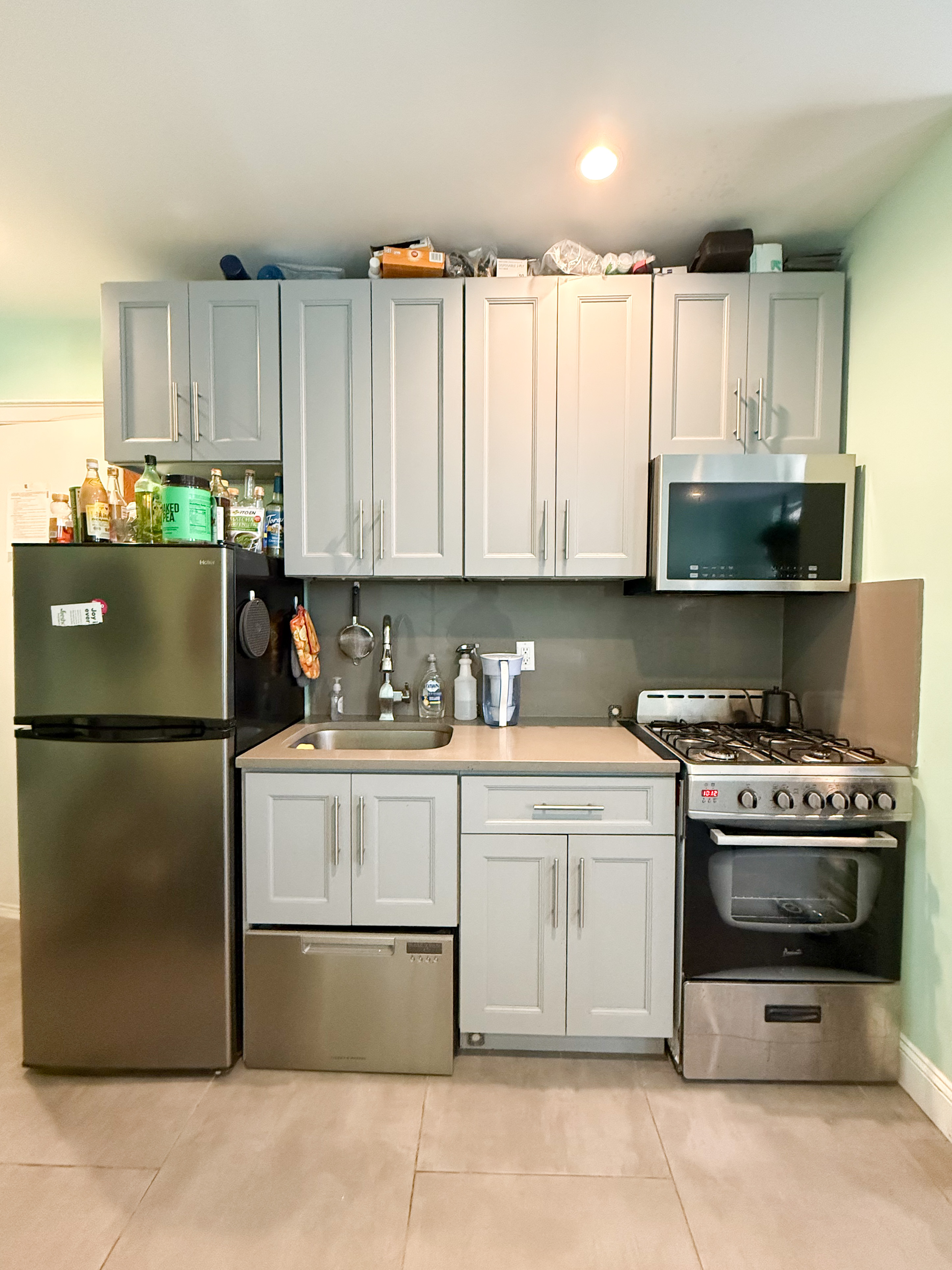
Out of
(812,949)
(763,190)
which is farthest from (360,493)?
(812,949)

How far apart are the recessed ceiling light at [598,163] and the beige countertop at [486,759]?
1.68 m

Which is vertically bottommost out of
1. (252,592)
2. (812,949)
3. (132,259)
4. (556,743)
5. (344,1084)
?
(344,1084)

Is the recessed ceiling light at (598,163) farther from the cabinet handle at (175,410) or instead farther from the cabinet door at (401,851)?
the cabinet door at (401,851)

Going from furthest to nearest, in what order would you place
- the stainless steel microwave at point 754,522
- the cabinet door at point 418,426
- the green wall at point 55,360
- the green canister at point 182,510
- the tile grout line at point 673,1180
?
the green wall at point 55,360
the cabinet door at point 418,426
the stainless steel microwave at point 754,522
the green canister at point 182,510
the tile grout line at point 673,1180

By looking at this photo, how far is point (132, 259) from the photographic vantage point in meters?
2.28

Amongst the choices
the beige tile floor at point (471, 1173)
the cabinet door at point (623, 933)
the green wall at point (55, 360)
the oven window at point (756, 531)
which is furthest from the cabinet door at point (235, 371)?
the beige tile floor at point (471, 1173)

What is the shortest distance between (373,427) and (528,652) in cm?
103

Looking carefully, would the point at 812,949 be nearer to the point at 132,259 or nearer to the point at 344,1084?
the point at 344,1084

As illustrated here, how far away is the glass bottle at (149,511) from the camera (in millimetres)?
1922

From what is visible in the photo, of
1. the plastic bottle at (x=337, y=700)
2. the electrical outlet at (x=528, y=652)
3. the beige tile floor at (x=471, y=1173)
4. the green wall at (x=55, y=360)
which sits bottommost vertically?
the beige tile floor at (x=471, y=1173)

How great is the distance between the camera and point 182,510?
187cm

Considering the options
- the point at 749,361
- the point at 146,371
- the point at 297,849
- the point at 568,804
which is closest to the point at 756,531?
the point at 749,361

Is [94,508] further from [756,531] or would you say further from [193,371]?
[756,531]

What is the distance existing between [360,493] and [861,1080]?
2373 millimetres
